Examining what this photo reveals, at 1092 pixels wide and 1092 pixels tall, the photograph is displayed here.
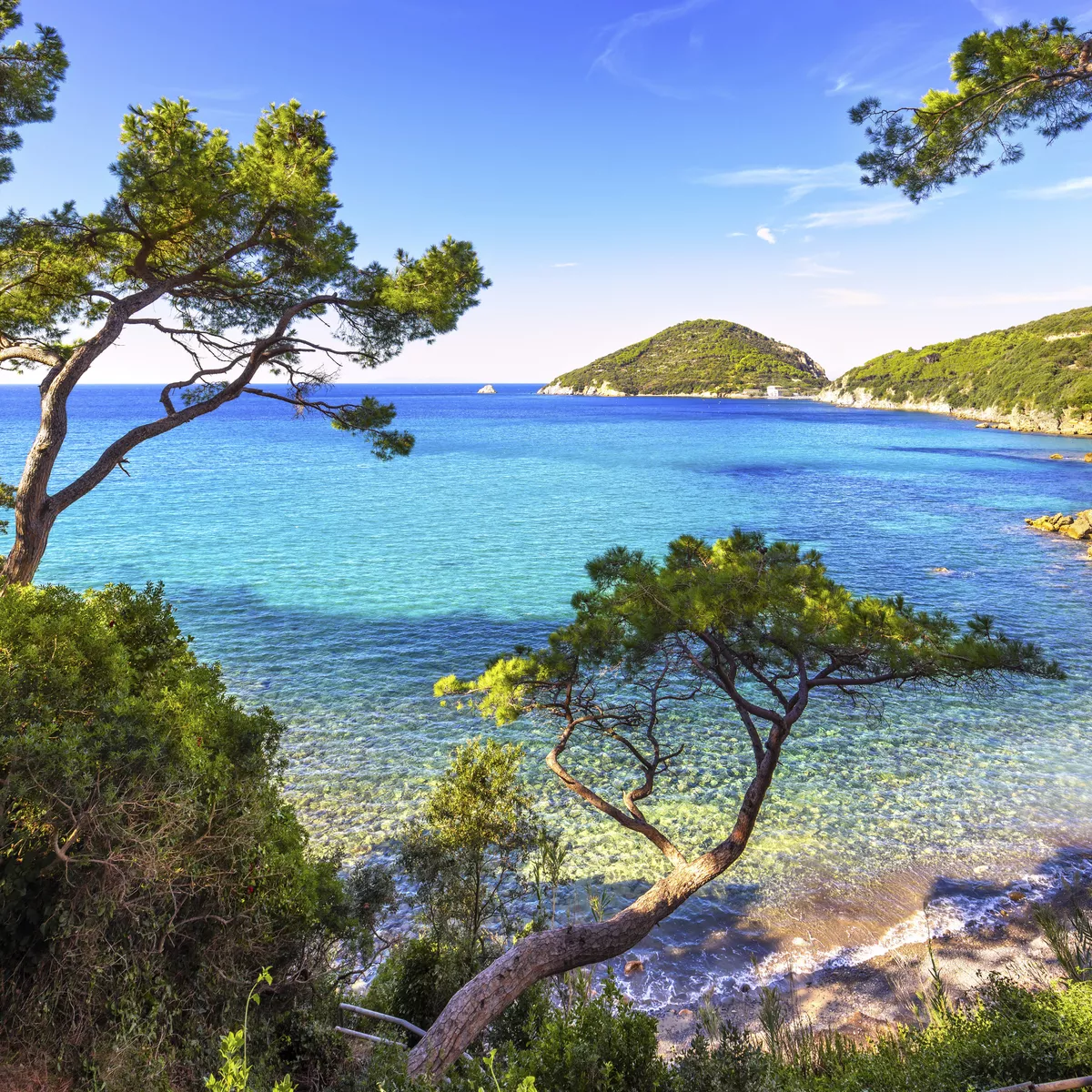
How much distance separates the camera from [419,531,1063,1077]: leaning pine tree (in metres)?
7.64

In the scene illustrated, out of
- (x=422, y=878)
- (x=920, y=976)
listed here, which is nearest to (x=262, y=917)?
(x=422, y=878)

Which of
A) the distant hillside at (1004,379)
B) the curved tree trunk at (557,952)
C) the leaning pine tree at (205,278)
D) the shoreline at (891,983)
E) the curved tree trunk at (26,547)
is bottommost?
the shoreline at (891,983)

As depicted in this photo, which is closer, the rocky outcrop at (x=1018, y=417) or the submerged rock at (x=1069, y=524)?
the submerged rock at (x=1069, y=524)

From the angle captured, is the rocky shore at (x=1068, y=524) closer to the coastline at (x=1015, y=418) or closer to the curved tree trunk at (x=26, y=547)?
the curved tree trunk at (x=26, y=547)

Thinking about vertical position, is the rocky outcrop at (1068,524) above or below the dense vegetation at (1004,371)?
below

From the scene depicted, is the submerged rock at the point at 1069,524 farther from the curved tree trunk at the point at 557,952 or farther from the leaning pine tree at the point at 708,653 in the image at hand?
the curved tree trunk at the point at 557,952

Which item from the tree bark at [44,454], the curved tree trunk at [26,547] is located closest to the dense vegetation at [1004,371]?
the tree bark at [44,454]

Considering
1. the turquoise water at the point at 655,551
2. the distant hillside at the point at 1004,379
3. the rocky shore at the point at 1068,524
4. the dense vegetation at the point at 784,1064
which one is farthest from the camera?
the distant hillside at the point at 1004,379

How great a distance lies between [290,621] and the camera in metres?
24.2

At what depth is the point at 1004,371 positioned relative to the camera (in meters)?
124

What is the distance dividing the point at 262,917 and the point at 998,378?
507 feet

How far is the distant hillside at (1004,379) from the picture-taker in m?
99.1

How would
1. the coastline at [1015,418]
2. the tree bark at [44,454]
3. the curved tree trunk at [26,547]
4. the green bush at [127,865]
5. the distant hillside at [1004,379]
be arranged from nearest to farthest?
the green bush at [127,865], the curved tree trunk at [26,547], the tree bark at [44,454], the coastline at [1015,418], the distant hillside at [1004,379]

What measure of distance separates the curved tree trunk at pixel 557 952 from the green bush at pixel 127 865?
4.69 ft
